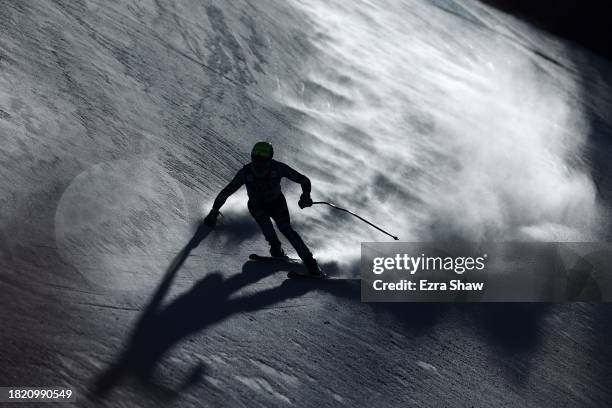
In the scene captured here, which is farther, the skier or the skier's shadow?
the skier

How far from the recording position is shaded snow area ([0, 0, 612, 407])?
24.2 ft

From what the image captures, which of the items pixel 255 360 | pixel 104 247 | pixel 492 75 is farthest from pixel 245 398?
pixel 492 75

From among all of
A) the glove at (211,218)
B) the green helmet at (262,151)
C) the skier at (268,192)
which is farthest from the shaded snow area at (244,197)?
the green helmet at (262,151)

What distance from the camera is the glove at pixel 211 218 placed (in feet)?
28.9

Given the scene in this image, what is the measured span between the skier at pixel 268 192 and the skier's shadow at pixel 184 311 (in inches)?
17.5

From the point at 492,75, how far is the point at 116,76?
10.3m

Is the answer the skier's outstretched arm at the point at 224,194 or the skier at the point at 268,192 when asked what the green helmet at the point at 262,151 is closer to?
the skier at the point at 268,192

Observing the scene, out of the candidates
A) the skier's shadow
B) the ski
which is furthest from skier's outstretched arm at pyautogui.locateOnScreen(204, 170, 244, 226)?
the ski

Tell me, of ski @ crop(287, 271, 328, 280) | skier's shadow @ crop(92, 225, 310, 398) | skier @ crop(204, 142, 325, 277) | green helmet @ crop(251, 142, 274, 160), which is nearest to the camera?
skier's shadow @ crop(92, 225, 310, 398)

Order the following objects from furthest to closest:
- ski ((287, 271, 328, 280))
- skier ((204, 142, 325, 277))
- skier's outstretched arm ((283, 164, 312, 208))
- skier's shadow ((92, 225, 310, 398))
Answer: ski ((287, 271, 328, 280)) < skier's outstretched arm ((283, 164, 312, 208)) < skier ((204, 142, 325, 277)) < skier's shadow ((92, 225, 310, 398))

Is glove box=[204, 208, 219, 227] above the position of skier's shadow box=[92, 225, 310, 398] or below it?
above

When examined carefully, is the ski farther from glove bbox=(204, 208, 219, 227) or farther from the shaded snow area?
glove bbox=(204, 208, 219, 227)

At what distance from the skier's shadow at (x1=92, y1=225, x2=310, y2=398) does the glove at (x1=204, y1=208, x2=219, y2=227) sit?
320 mm

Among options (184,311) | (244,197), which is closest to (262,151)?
(184,311)
